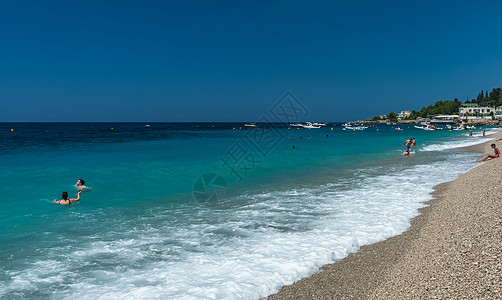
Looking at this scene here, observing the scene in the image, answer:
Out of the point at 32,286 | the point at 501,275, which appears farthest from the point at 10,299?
the point at 501,275

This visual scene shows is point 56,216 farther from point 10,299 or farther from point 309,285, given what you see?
point 309,285

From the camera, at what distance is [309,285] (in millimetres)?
6145

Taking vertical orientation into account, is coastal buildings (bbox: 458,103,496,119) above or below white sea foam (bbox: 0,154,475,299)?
above

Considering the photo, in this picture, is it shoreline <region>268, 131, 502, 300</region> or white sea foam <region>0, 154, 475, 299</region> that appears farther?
white sea foam <region>0, 154, 475, 299</region>

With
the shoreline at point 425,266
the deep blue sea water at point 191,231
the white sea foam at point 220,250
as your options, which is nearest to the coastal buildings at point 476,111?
the deep blue sea water at point 191,231

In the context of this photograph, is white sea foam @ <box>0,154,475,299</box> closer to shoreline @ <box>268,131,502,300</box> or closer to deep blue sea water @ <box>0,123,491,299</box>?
deep blue sea water @ <box>0,123,491,299</box>

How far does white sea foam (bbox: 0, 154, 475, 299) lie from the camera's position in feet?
21.0

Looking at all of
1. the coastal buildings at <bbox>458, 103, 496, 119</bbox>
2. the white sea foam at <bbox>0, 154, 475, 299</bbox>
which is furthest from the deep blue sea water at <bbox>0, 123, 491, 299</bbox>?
the coastal buildings at <bbox>458, 103, 496, 119</bbox>

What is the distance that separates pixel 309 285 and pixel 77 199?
13.1 m

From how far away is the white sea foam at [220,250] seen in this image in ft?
21.0

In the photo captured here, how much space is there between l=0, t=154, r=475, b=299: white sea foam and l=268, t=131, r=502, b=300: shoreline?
0.48m

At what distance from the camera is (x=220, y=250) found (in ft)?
26.9

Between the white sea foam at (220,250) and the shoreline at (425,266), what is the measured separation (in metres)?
0.48

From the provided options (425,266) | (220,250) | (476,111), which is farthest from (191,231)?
(476,111)
